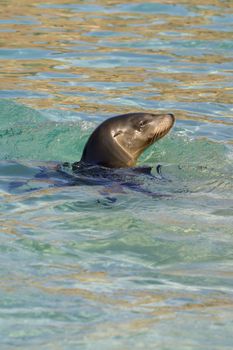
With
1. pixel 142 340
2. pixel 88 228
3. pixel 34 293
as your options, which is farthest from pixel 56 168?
pixel 142 340

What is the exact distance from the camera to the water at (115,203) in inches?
191

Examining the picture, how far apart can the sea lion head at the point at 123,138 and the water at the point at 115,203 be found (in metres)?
0.33

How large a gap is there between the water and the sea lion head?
33 cm

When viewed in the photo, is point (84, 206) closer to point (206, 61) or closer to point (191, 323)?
point (191, 323)

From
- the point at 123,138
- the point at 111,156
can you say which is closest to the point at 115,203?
the point at 111,156

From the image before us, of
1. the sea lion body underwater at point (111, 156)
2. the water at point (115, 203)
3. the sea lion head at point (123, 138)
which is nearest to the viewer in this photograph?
the water at point (115, 203)

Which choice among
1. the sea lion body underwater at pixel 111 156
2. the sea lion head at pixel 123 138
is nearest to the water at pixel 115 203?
the sea lion body underwater at pixel 111 156

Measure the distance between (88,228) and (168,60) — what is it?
6.80 m

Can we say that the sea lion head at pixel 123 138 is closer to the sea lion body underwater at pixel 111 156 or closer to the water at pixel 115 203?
the sea lion body underwater at pixel 111 156

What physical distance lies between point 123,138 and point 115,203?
1.37 metres

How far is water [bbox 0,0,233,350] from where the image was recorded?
484 cm

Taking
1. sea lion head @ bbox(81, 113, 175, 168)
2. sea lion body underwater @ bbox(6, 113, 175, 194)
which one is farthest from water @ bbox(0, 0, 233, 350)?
sea lion head @ bbox(81, 113, 175, 168)

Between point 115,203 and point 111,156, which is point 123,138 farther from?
point 115,203

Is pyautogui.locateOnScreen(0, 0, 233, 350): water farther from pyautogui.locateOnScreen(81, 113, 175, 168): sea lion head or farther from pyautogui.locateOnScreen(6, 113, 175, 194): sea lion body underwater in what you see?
pyautogui.locateOnScreen(81, 113, 175, 168): sea lion head
